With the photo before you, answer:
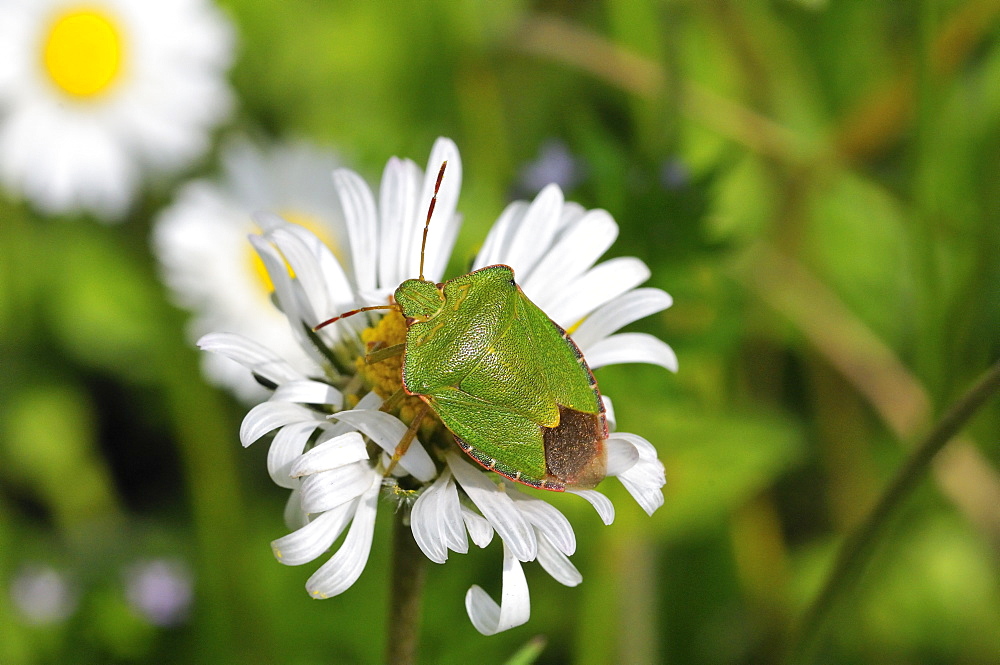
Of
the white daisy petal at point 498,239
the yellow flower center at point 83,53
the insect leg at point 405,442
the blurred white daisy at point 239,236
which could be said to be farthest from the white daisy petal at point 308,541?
the yellow flower center at point 83,53

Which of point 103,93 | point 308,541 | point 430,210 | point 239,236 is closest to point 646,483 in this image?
point 308,541

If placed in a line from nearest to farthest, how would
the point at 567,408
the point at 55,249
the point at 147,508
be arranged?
the point at 567,408
the point at 147,508
the point at 55,249

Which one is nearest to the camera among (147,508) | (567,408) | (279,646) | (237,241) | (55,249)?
(567,408)

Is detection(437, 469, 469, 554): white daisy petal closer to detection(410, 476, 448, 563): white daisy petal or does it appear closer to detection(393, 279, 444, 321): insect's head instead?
detection(410, 476, 448, 563): white daisy petal

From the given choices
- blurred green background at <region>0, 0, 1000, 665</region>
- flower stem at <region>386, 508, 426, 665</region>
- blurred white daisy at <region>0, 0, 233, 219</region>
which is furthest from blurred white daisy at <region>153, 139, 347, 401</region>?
flower stem at <region>386, 508, 426, 665</region>

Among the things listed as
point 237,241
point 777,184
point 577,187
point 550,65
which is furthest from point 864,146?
point 237,241

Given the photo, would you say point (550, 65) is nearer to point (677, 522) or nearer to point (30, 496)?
point (677, 522)
